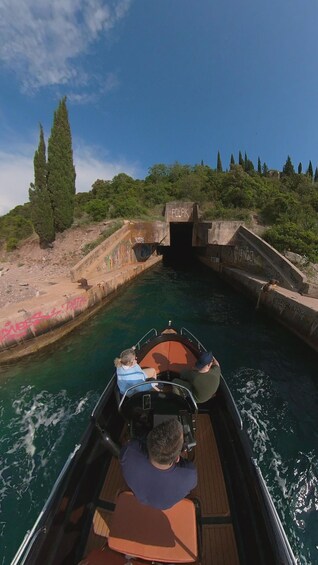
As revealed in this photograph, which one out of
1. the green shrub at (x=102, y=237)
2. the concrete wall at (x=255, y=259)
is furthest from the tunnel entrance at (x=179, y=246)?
the green shrub at (x=102, y=237)

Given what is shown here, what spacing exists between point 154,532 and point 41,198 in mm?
21846

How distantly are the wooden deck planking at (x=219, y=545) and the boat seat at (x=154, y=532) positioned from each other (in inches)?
47.1

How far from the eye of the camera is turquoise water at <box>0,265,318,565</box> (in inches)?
176

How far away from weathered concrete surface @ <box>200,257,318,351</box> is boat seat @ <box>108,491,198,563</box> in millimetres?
9150

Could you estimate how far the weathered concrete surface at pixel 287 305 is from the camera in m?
10.0

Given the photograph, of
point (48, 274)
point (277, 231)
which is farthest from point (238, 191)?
point (48, 274)

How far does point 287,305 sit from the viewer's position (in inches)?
462

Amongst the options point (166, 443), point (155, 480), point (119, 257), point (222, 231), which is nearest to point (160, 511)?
point (155, 480)

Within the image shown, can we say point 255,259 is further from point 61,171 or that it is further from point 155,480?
point 61,171

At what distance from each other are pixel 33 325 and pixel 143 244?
47.1 feet

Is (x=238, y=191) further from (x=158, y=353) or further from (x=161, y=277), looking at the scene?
(x=158, y=353)

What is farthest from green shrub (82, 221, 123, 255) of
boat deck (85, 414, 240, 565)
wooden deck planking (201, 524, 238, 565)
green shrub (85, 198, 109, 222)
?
wooden deck planking (201, 524, 238, 565)

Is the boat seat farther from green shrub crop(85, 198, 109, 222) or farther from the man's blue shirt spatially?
green shrub crop(85, 198, 109, 222)

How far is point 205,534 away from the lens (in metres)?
3.26
